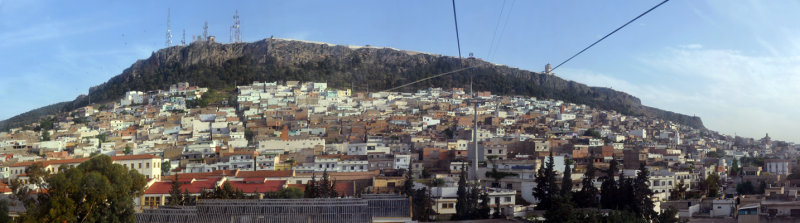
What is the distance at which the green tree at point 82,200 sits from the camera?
11.6 meters

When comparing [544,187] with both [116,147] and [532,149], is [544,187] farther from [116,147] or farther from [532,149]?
[116,147]

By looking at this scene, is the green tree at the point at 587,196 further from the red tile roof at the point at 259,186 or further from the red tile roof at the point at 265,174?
the red tile roof at the point at 265,174

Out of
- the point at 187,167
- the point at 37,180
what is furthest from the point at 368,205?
the point at 187,167

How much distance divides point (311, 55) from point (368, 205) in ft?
178

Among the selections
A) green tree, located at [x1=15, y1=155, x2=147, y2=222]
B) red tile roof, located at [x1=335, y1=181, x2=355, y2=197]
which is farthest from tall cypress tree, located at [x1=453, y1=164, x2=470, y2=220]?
green tree, located at [x1=15, y1=155, x2=147, y2=222]

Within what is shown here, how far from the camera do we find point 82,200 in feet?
39.4

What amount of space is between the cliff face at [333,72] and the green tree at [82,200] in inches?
1773

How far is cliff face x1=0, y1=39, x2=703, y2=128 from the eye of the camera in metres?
58.6

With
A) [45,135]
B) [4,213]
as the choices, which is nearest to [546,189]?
[4,213]

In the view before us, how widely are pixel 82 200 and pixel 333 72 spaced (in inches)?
1955

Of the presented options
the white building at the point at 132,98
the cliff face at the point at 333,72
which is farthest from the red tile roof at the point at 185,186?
the cliff face at the point at 333,72

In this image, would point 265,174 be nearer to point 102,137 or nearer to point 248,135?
point 248,135

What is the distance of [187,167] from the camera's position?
28750mm

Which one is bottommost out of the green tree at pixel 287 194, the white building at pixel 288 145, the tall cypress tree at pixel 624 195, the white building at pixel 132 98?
the green tree at pixel 287 194
